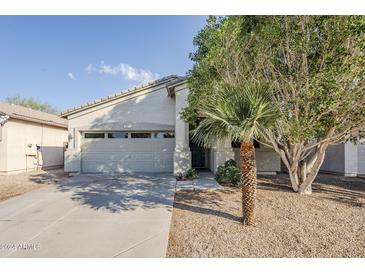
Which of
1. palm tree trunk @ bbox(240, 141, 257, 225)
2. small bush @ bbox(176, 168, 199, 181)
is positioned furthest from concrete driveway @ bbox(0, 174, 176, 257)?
small bush @ bbox(176, 168, 199, 181)

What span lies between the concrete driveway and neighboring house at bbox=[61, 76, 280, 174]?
4091 mm

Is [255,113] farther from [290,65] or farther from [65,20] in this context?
[65,20]

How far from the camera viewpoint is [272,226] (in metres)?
4.97

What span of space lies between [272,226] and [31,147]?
1504cm

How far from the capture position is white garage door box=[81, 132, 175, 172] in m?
12.9

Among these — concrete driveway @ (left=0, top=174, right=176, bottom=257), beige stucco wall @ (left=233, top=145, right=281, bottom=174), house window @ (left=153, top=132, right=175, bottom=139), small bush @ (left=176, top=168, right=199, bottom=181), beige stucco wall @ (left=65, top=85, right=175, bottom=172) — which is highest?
beige stucco wall @ (left=65, top=85, right=175, bottom=172)

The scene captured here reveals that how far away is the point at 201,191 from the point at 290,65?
190 inches

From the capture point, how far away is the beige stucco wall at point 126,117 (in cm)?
1276

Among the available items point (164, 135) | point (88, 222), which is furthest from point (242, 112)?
point (164, 135)

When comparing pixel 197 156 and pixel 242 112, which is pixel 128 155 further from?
pixel 242 112

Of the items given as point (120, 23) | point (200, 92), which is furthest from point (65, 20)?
point (200, 92)

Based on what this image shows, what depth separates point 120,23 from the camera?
7832 millimetres

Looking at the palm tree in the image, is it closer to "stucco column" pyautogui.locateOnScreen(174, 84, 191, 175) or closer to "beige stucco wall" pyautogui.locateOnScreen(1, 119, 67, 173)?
"stucco column" pyautogui.locateOnScreen(174, 84, 191, 175)
